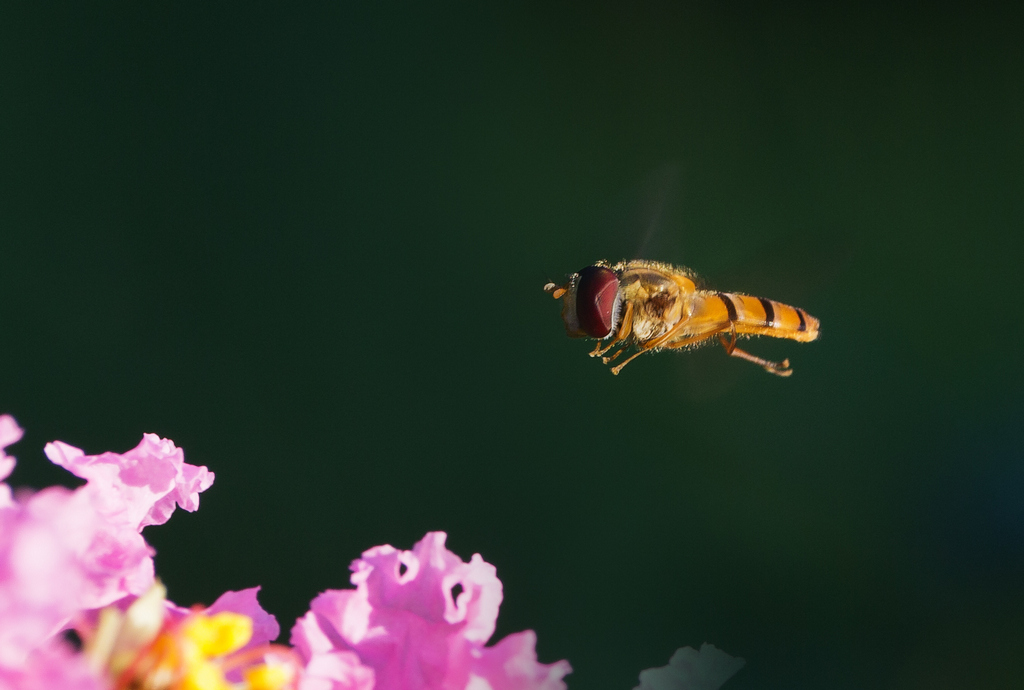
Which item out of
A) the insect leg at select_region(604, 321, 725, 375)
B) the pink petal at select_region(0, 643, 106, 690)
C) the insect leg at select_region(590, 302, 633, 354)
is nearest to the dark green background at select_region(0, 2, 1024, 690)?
the insect leg at select_region(604, 321, 725, 375)

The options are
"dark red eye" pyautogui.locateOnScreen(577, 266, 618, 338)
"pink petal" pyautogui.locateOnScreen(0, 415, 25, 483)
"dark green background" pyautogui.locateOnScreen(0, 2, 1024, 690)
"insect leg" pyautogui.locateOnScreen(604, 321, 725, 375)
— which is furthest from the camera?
"dark green background" pyautogui.locateOnScreen(0, 2, 1024, 690)

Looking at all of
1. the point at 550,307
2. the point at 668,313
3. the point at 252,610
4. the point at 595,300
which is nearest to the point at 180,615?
the point at 252,610

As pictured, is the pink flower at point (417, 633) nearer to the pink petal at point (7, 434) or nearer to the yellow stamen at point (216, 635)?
the yellow stamen at point (216, 635)

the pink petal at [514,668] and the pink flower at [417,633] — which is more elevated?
the pink flower at [417,633]

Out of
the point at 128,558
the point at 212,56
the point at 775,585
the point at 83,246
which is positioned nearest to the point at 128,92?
the point at 212,56

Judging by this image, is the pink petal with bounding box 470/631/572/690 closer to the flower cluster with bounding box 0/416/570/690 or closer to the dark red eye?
the flower cluster with bounding box 0/416/570/690

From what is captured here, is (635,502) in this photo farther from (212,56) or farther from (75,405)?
(212,56)

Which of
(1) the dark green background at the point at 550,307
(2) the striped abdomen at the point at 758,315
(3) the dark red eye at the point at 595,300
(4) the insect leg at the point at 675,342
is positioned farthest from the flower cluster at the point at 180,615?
(1) the dark green background at the point at 550,307
